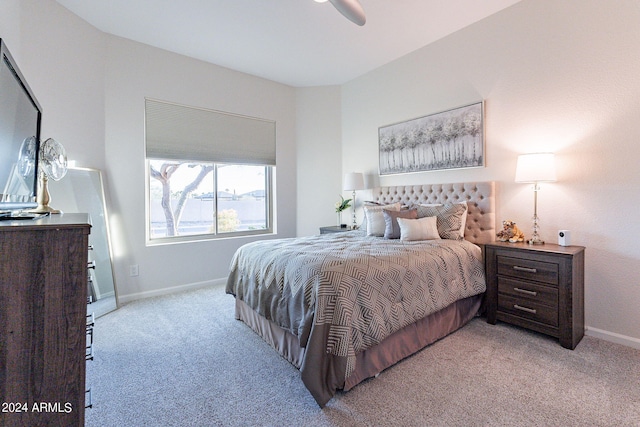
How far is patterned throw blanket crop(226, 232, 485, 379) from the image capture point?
5.64 ft

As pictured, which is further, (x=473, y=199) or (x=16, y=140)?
(x=473, y=199)

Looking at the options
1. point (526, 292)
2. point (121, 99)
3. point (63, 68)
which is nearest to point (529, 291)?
point (526, 292)

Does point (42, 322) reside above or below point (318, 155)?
below

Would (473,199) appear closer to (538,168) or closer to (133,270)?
Answer: (538,168)

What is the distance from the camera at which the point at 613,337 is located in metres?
2.37

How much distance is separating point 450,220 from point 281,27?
8.81 feet

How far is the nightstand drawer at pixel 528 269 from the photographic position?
2314 millimetres

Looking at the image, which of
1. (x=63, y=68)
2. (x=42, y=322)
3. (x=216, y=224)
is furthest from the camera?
(x=216, y=224)

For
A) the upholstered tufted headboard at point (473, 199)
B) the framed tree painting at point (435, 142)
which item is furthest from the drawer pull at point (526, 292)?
the framed tree painting at point (435, 142)

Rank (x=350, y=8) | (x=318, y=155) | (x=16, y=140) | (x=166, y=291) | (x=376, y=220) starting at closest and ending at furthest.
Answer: (x=16, y=140) → (x=350, y=8) → (x=376, y=220) → (x=166, y=291) → (x=318, y=155)

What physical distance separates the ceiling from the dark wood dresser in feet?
8.74

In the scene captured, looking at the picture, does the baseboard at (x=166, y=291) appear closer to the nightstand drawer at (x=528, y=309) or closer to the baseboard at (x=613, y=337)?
the nightstand drawer at (x=528, y=309)

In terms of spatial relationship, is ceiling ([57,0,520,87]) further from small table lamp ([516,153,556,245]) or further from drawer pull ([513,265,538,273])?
drawer pull ([513,265,538,273])

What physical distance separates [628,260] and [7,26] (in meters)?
5.16
